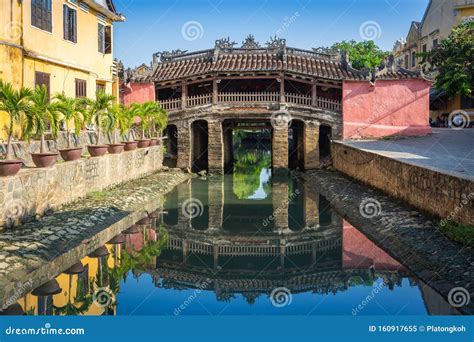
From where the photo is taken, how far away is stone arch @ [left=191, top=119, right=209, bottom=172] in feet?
100.0

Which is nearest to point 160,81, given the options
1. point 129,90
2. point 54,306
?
point 129,90

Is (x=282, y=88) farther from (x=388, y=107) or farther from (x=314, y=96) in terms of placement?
(x=388, y=107)

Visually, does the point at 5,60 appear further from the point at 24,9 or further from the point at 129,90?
the point at 129,90

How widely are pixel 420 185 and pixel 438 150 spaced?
7701 millimetres

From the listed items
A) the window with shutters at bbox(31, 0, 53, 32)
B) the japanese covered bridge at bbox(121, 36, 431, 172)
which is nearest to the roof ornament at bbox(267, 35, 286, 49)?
the japanese covered bridge at bbox(121, 36, 431, 172)

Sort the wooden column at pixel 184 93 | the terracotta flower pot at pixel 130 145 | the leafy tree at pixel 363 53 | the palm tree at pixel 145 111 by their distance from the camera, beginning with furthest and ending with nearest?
the leafy tree at pixel 363 53
the wooden column at pixel 184 93
the palm tree at pixel 145 111
the terracotta flower pot at pixel 130 145

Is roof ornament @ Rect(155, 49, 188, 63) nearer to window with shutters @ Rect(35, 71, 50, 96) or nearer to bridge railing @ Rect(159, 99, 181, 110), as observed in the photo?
bridge railing @ Rect(159, 99, 181, 110)

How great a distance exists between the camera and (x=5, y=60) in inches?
655

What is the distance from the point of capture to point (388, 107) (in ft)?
93.1

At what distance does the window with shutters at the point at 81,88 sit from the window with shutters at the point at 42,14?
9.59 feet

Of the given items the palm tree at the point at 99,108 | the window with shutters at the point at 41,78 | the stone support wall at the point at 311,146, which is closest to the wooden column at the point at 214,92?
the stone support wall at the point at 311,146

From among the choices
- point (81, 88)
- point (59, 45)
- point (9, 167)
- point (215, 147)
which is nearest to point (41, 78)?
point (59, 45)

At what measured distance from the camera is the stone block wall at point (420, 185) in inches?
448

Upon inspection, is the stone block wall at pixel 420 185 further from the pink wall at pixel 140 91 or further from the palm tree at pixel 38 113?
the pink wall at pixel 140 91
